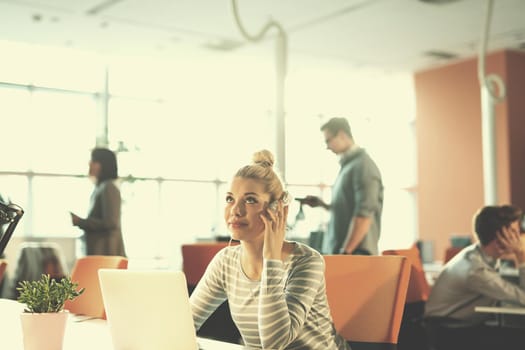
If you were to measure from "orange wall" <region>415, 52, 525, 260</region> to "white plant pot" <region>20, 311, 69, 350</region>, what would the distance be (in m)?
7.98

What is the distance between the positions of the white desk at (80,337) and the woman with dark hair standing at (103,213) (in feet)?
7.36

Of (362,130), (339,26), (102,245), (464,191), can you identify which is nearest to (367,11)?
(339,26)

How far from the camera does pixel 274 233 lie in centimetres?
190

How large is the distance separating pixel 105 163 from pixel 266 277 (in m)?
3.06

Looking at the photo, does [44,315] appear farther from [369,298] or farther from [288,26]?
[288,26]

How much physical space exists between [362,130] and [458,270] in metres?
10.6

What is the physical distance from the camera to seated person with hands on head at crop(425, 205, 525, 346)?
3.42m

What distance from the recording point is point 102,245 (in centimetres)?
462

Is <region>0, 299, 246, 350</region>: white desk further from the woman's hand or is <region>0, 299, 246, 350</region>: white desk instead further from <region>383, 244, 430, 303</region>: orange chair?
<region>383, 244, 430, 303</region>: orange chair

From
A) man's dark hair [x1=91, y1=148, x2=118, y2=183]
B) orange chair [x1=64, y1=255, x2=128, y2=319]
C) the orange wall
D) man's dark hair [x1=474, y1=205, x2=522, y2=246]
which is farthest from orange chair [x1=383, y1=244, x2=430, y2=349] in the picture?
the orange wall

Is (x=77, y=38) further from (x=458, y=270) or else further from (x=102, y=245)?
(x=458, y=270)

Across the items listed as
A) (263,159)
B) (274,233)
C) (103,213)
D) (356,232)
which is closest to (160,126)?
(103,213)

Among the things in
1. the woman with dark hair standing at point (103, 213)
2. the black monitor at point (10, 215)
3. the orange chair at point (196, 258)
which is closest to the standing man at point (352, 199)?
the orange chair at point (196, 258)

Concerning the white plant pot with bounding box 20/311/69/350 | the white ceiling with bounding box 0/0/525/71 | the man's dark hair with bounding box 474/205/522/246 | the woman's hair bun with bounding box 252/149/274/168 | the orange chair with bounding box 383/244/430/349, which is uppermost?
the white ceiling with bounding box 0/0/525/71
